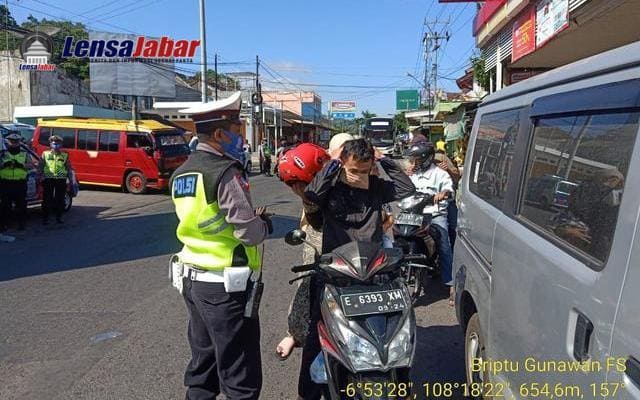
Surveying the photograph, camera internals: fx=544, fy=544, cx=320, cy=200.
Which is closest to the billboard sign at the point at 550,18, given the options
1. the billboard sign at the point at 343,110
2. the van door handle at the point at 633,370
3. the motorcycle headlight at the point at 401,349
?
the motorcycle headlight at the point at 401,349

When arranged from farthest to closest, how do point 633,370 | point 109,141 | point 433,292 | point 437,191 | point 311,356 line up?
1. point 109,141
2. point 433,292
3. point 437,191
4. point 311,356
5. point 633,370

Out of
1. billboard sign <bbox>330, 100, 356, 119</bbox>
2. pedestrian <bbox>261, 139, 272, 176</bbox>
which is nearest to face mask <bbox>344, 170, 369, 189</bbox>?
pedestrian <bbox>261, 139, 272, 176</bbox>

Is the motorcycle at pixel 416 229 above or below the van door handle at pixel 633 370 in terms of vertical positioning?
below

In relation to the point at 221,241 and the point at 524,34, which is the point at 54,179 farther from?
the point at 524,34

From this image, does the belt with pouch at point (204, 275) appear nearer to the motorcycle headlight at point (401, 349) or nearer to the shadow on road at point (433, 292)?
the motorcycle headlight at point (401, 349)

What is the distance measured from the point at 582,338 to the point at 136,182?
16.1 metres

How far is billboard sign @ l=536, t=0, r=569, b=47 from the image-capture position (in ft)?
25.5

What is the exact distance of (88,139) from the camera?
1678 cm

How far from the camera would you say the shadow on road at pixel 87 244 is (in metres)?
7.37

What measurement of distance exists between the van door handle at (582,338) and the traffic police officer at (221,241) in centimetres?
149

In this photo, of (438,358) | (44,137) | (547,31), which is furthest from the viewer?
(44,137)

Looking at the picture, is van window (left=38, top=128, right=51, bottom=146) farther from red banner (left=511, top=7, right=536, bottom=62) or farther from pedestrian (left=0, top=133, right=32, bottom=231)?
red banner (left=511, top=7, right=536, bottom=62)

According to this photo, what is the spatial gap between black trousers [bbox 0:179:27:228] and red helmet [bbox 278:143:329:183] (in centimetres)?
845

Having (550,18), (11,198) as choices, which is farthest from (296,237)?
(11,198)
